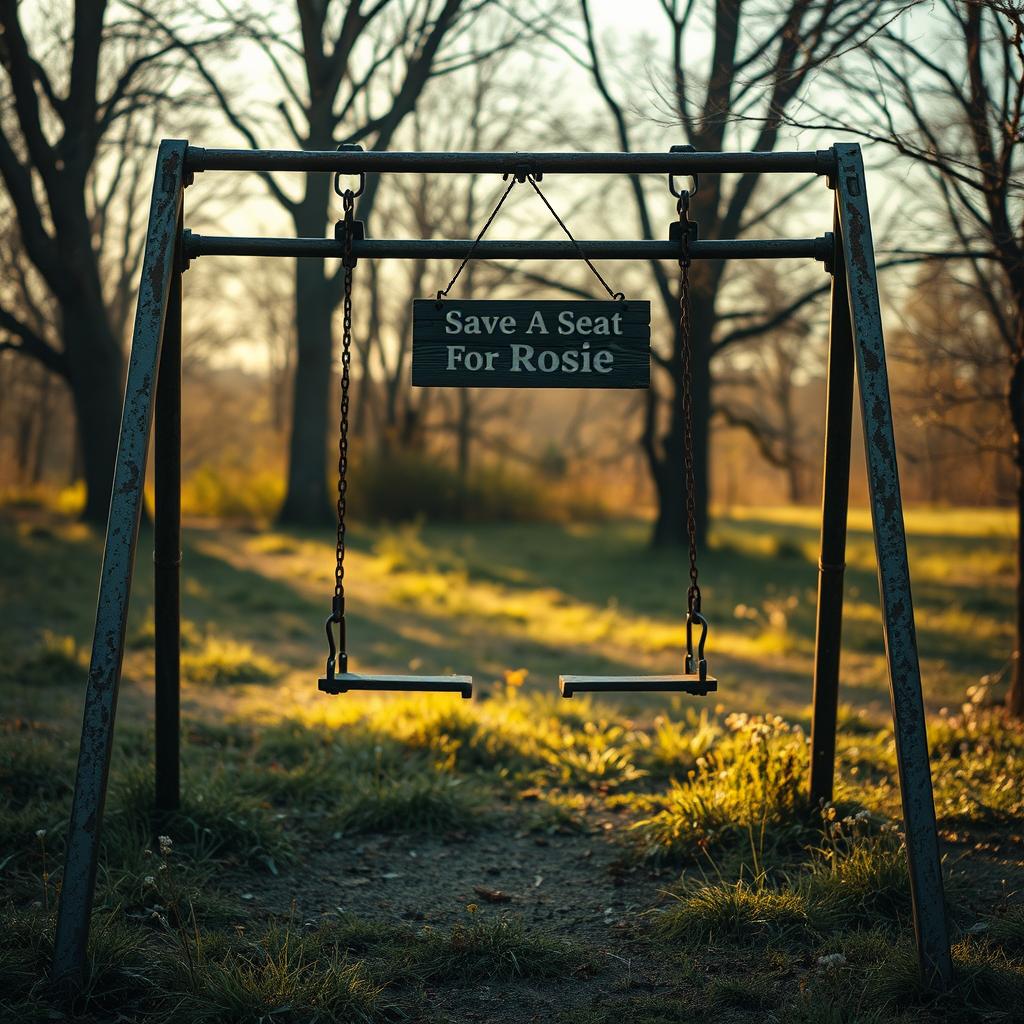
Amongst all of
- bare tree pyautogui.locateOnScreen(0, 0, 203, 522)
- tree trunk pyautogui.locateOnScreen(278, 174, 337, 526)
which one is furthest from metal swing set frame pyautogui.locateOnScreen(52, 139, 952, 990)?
tree trunk pyautogui.locateOnScreen(278, 174, 337, 526)

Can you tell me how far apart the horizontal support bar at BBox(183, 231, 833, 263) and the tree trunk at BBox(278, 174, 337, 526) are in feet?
47.6

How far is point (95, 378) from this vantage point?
13.8 metres

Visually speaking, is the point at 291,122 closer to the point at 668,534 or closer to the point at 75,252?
the point at 75,252

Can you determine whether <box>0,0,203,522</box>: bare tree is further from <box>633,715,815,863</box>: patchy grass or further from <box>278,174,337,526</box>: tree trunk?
<box>633,715,815,863</box>: patchy grass

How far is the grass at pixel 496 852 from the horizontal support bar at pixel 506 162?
226 centimetres

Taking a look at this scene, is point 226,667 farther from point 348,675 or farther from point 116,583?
point 116,583

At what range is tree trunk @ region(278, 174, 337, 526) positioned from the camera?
59.2ft

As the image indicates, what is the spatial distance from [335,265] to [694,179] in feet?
50.5

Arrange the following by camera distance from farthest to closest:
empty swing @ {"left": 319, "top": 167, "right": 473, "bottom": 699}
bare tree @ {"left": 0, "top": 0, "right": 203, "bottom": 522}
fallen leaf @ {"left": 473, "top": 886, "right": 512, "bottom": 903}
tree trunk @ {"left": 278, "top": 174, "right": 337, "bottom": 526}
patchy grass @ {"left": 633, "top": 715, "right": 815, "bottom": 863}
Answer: tree trunk @ {"left": 278, "top": 174, "right": 337, "bottom": 526}
bare tree @ {"left": 0, "top": 0, "right": 203, "bottom": 522}
patchy grass @ {"left": 633, "top": 715, "right": 815, "bottom": 863}
fallen leaf @ {"left": 473, "top": 886, "right": 512, "bottom": 903}
empty swing @ {"left": 319, "top": 167, "right": 473, "bottom": 699}

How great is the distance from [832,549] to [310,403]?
15530 mm

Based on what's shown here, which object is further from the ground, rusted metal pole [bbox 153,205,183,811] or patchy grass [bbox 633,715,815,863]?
rusted metal pole [bbox 153,205,183,811]

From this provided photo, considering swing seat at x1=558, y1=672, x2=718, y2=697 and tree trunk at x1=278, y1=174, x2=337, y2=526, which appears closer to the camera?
Answer: swing seat at x1=558, y1=672, x2=718, y2=697

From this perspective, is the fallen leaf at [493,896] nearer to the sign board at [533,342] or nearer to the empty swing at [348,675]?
the empty swing at [348,675]

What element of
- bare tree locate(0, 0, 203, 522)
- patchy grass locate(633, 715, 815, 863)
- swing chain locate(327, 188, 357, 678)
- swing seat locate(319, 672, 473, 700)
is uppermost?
bare tree locate(0, 0, 203, 522)
